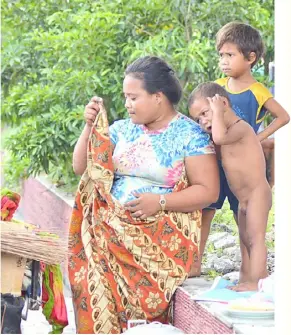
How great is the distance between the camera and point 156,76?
12.6ft

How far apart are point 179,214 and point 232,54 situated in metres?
1.00

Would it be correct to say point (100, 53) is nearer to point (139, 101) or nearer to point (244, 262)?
point (139, 101)

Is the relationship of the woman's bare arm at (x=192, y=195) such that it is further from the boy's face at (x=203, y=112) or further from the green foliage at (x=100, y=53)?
the green foliage at (x=100, y=53)

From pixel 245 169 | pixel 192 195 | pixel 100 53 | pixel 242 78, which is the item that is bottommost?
pixel 192 195

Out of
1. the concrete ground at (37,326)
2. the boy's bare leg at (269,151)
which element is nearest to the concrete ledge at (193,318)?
the concrete ground at (37,326)

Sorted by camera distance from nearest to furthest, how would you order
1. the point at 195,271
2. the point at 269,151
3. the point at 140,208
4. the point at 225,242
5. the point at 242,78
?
the point at 140,208 < the point at 195,271 < the point at 242,78 < the point at 269,151 < the point at 225,242

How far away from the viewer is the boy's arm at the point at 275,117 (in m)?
4.15

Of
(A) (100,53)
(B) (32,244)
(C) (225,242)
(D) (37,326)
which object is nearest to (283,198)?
(B) (32,244)

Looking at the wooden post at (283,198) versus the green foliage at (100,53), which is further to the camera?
the green foliage at (100,53)

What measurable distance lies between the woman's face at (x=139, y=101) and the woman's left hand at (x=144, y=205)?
13.7 inches

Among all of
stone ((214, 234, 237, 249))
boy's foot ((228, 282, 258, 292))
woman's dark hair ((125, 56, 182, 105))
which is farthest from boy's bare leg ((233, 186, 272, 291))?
stone ((214, 234, 237, 249))

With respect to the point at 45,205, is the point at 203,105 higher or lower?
higher

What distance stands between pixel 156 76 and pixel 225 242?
214 centimetres

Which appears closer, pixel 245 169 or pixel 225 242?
pixel 245 169
